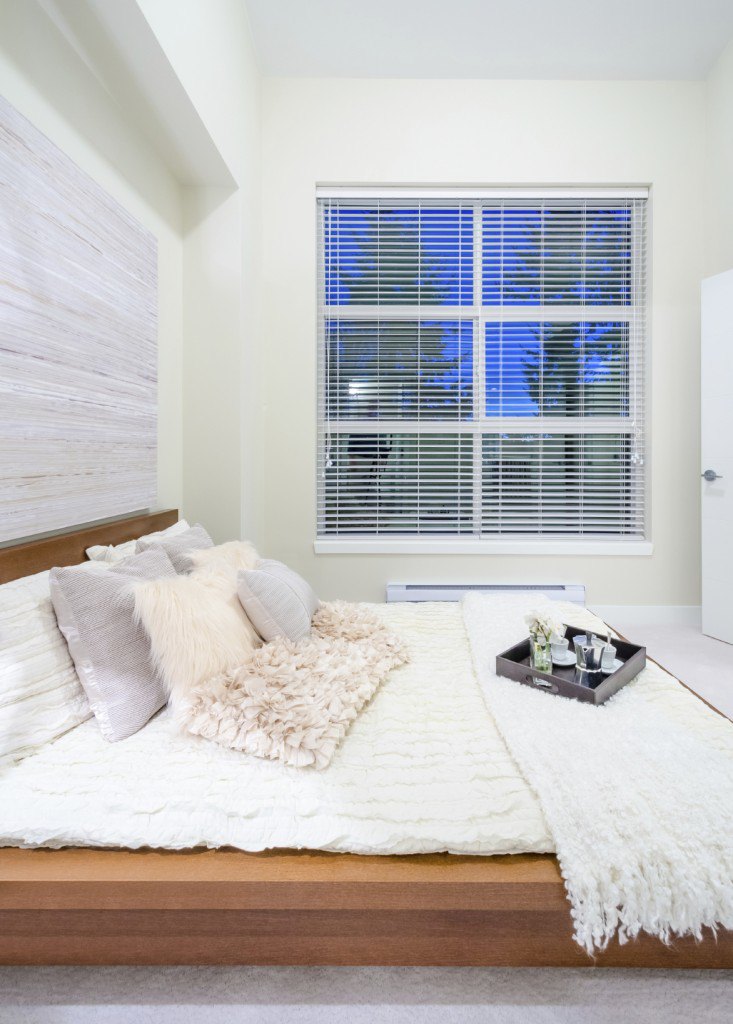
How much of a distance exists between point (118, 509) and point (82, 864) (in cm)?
124

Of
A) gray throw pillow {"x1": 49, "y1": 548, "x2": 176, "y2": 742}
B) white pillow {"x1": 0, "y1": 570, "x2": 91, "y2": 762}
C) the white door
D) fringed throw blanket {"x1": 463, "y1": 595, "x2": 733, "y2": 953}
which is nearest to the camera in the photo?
fringed throw blanket {"x1": 463, "y1": 595, "x2": 733, "y2": 953}

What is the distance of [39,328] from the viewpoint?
1438 mm

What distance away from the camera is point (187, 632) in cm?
128

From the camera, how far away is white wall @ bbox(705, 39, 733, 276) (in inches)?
115

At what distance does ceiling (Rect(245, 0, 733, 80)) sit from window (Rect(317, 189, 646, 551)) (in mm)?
687

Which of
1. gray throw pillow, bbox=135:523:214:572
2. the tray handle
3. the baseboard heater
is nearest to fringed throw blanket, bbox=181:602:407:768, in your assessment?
the tray handle

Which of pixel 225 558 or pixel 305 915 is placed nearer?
pixel 305 915

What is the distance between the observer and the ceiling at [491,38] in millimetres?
2635

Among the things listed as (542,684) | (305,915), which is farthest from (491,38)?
(305,915)

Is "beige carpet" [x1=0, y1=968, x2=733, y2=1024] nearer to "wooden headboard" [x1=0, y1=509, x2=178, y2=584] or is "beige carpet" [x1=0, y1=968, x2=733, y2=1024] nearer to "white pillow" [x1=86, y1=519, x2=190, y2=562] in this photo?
"wooden headboard" [x1=0, y1=509, x2=178, y2=584]

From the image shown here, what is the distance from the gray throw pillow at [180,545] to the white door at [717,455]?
276 cm

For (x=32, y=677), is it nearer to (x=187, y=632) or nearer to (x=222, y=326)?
(x=187, y=632)

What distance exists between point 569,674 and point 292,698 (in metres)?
0.80

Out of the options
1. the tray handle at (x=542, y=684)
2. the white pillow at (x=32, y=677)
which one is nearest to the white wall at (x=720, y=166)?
the tray handle at (x=542, y=684)
